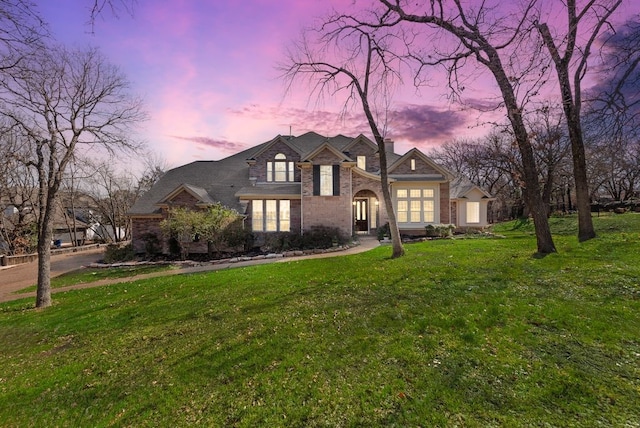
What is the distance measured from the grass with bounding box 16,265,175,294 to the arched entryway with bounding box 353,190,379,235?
13023 mm

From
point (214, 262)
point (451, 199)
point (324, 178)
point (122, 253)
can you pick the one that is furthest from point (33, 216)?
point (451, 199)

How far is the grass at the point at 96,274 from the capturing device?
12102 mm

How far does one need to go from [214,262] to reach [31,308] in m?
6.72

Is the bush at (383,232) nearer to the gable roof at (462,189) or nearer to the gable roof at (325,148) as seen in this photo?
the gable roof at (325,148)

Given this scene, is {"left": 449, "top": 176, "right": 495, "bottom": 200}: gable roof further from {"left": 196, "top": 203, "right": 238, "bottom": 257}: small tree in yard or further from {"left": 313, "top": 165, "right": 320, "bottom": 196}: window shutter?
{"left": 196, "top": 203, "right": 238, "bottom": 257}: small tree in yard

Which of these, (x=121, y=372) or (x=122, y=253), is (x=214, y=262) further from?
(x=121, y=372)

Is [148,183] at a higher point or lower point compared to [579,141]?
higher

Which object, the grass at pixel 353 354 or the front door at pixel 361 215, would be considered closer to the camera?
the grass at pixel 353 354

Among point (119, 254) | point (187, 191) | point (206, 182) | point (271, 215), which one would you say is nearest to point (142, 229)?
point (119, 254)

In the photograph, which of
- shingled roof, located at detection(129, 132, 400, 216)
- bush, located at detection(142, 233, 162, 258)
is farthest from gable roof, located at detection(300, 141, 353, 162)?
bush, located at detection(142, 233, 162, 258)

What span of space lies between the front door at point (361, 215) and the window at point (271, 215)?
588 centimetres

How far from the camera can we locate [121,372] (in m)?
4.44

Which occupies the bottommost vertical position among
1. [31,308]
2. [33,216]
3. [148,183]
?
[31,308]

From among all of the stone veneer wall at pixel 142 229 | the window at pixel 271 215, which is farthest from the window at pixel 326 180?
the stone veneer wall at pixel 142 229
